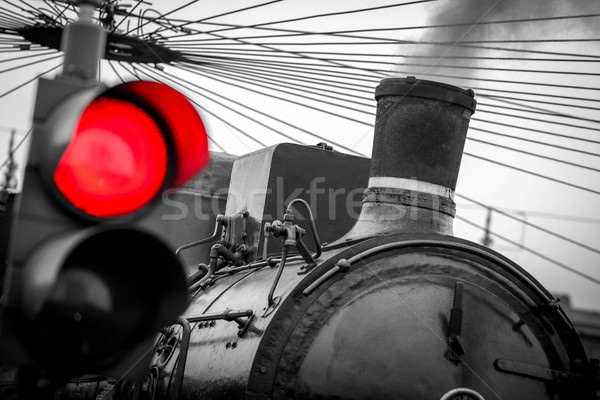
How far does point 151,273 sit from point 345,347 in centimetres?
210

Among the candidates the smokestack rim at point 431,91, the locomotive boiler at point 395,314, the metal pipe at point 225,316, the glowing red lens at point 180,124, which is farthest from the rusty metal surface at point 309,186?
the glowing red lens at point 180,124

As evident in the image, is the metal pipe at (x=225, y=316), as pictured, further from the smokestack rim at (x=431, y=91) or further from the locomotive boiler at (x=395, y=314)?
the smokestack rim at (x=431, y=91)

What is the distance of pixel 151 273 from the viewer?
190 cm

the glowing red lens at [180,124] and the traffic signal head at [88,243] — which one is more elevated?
the glowing red lens at [180,124]

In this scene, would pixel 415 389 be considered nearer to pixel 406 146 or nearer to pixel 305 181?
pixel 406 146

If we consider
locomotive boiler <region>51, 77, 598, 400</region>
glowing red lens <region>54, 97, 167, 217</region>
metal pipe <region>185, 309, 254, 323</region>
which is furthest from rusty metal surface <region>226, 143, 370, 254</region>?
glowing red lens <region>54, 97, 167, 217</region>

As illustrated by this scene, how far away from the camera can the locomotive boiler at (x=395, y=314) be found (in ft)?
12.6

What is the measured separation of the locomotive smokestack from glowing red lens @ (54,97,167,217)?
283 cm

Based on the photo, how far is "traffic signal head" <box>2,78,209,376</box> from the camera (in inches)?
67.7

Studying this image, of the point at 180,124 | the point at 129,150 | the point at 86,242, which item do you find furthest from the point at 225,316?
the point at 86,242

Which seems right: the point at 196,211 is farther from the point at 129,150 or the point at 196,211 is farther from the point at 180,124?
the point at 129,150

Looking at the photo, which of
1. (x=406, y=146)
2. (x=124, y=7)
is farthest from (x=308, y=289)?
(x=124, y=7)

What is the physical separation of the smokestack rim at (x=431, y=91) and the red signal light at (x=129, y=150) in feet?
8.97

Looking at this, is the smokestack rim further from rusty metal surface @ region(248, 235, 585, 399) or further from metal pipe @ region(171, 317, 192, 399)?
metal pipe @ region(171, 317, 192, 399)
